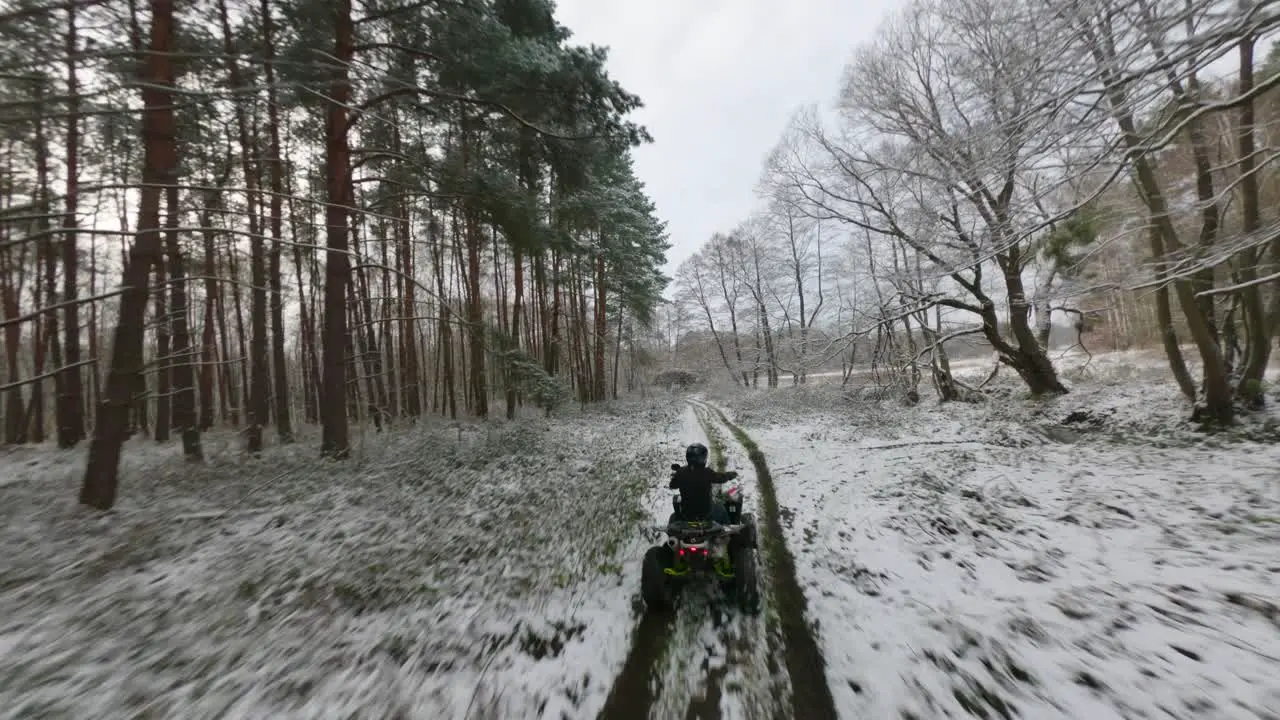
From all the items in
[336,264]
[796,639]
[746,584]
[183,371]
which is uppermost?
[336,264]

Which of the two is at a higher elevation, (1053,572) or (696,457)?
(696,457)

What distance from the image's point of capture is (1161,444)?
7.75 metres

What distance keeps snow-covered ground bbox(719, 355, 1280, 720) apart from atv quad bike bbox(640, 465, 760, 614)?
0.68 meters

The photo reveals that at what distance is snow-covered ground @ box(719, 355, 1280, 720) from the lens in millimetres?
3012

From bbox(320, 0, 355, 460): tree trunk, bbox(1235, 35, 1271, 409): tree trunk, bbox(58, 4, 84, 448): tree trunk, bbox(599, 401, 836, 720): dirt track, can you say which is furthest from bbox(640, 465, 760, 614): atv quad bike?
bbox(58, 4, 84, 448): tree trunk

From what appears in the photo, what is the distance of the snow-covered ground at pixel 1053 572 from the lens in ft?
9.88

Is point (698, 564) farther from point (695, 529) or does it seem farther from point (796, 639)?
point (796, 639)

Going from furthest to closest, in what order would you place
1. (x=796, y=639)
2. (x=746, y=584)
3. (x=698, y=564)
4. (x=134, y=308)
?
(x=134, y=308) < (x=698, y=564) < (x=746, y=584) < (x=796, y=639)

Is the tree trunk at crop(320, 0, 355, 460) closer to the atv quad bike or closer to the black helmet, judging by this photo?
the black helmet

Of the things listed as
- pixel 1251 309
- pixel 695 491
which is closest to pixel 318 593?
pixel 695 491

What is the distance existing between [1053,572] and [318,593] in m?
6.98

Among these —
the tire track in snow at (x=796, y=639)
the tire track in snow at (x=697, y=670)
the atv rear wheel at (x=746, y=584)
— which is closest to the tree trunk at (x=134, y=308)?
the tire track in snow at (x=697, y=670)

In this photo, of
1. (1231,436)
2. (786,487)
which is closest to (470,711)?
(786,487)

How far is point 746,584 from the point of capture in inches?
156
